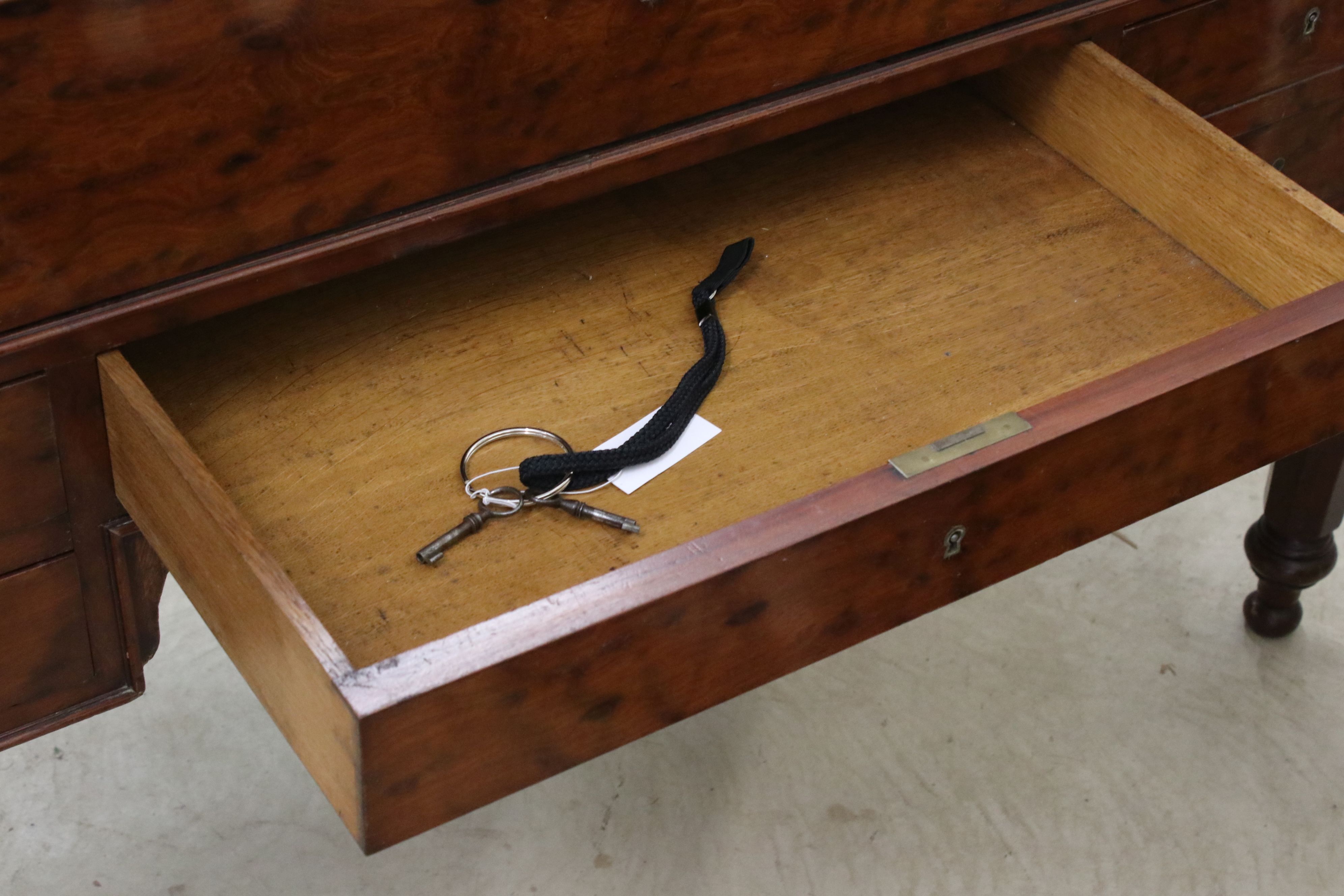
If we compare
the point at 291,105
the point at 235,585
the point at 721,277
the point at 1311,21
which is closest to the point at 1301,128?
the point at 1311,21

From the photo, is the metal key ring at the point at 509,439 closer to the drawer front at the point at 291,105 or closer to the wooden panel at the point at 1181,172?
the drawer front at the point at 291,105

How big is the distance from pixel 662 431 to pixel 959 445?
0.68ft

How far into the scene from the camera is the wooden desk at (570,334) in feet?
2.90

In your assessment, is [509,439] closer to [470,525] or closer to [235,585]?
[470,525]

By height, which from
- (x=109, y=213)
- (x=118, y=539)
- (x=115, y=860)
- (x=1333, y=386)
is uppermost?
(x=109, y=213)

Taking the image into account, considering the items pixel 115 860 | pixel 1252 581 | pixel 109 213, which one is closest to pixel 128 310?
pixel 109 213

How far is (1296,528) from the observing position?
152 centimetres

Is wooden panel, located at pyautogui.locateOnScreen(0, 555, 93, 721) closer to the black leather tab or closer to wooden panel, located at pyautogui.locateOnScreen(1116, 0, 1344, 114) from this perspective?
the black leather tab

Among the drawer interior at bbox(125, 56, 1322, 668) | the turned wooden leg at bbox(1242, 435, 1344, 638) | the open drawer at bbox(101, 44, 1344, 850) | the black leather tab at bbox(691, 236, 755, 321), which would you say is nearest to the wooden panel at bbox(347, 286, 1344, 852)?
the open drawer at bbox(101, 44, 1344, 850)

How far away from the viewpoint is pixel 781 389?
1135mm

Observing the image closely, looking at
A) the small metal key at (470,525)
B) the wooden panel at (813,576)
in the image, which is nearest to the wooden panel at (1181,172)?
the wooden panel at (813,576)

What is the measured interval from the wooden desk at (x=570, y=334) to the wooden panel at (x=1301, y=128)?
145 mm

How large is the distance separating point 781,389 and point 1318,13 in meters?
0.66

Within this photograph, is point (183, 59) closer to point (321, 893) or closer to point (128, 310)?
point (128, 310)
